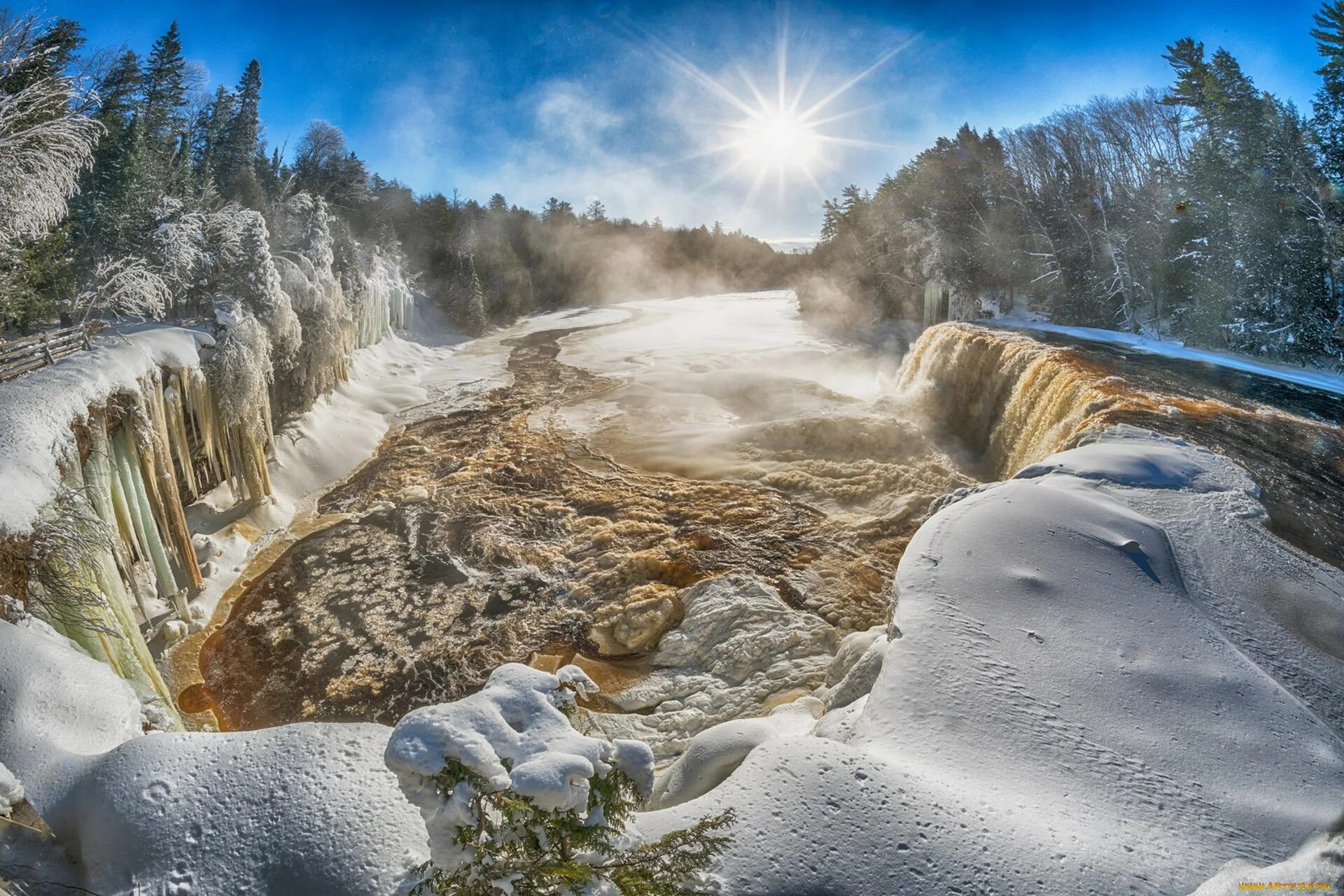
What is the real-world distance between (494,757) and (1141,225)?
2985cm

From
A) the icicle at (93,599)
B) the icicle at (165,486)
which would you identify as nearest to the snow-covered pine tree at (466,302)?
the icicle at (165,486)

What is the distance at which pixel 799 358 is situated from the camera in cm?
2797

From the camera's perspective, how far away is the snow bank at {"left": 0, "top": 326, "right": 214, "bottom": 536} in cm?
574

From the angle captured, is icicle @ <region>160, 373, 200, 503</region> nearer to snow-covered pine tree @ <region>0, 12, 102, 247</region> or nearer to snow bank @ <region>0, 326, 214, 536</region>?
snow bank @ <region>0, 326, 214, 536</region>

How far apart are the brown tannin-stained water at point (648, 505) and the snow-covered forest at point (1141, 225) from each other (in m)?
5.79

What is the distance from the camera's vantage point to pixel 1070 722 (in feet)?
14.5

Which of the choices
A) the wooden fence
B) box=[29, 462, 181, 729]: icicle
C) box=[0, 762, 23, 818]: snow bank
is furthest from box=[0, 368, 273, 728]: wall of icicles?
box=[0, 762, 23, 818]: snow bank

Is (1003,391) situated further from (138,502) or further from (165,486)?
(138,502)

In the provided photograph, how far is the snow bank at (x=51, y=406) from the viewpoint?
574 centimetres

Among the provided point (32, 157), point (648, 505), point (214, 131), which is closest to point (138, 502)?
point (32, 157)

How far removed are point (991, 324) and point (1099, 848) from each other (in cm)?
2232

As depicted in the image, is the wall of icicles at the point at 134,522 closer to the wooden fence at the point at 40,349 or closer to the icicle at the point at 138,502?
the icicle at the point at 138,502

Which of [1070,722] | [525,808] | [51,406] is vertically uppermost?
[51,406]

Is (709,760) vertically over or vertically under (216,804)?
under
